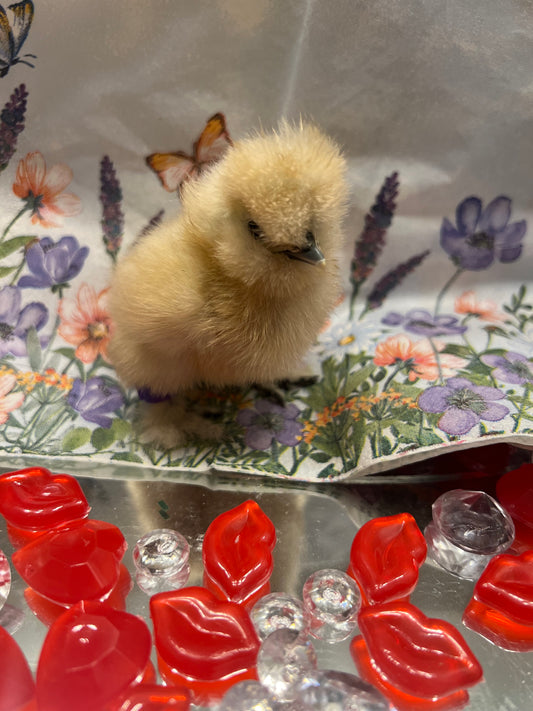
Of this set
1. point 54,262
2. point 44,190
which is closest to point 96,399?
point 54,262

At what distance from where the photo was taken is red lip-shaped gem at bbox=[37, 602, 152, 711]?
22.2 inches

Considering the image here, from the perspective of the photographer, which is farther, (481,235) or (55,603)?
(481,235)

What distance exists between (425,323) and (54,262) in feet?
2.08

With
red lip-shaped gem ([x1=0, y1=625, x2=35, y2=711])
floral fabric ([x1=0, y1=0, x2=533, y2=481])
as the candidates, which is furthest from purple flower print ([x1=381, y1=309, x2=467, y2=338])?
red lip-shaped gem ([x1=0, y1=625, x2=35, y2=711])

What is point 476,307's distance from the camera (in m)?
1.08

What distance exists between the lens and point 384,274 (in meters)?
1.11

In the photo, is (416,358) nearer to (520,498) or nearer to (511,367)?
(511,367)

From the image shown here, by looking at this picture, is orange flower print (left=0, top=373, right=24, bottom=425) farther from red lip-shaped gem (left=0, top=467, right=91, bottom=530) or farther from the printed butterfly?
the printed butterfly

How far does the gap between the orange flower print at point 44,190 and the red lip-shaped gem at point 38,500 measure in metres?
0.45

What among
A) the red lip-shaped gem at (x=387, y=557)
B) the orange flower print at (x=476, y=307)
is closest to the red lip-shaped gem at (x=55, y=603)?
the red lip-shaped gem at (x=387, y=557)

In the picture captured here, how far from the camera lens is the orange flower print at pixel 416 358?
→ 2.94ft

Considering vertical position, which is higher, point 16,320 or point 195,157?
point 195,157

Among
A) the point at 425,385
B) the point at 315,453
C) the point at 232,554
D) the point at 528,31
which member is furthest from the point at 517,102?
the point at 232,554

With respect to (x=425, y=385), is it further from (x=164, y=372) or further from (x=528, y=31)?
(x=528, y=31)
